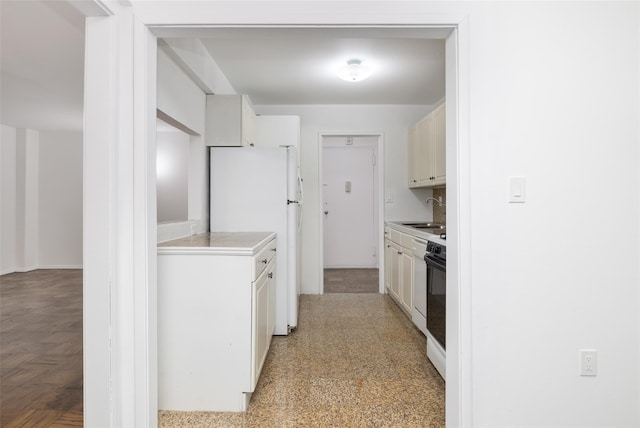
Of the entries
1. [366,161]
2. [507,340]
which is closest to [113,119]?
[507,340]

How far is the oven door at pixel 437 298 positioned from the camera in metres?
2.19

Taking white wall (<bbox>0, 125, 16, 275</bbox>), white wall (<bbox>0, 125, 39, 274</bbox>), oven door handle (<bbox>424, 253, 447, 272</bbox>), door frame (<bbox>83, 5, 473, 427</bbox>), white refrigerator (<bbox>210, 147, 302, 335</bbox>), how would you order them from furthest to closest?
white wall (<bbox>0, 125, 39, 274</bbox>) → white wall (<bbox>0, 125, 16, 275</bbox>) → white refrigerator (<bbox>210, 147, 302, 335</bbox>) → oven door handle (<bbox>424, 253, 447, 272</bbox>) → door frame (<bbox>83, 5, 473, 427</bbox>)

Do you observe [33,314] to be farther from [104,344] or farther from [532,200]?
[532,200]

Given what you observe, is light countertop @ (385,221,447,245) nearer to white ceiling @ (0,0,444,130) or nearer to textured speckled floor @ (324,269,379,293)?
textured speckled floor @ (324,269,379,293)

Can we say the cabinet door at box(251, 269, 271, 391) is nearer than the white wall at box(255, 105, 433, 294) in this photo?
Yes

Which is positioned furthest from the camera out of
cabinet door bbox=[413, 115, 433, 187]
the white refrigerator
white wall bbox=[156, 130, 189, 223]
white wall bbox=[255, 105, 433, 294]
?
white wall bbox=[156, 130, 189, 223]

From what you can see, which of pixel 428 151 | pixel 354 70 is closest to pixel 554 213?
pixel 354 70

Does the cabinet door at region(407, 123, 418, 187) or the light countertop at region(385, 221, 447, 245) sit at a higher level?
the cabinet door at region(407, 123, 418, 187)

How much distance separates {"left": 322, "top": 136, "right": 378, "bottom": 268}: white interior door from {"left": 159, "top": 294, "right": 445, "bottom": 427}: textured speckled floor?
2861 millimetres

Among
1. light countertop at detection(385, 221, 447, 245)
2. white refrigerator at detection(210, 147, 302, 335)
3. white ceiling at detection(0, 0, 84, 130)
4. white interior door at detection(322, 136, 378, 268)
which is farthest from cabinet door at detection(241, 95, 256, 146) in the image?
white interior door at detection(322, 136, 378, 268)

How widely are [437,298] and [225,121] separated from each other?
2.15 metres

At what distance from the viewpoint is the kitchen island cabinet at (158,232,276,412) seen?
72.9 inches

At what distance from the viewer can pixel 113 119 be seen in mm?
1437

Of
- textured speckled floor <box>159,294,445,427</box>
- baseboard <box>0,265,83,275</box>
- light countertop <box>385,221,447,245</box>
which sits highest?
light countertop <box>385,221,447,245</box>
